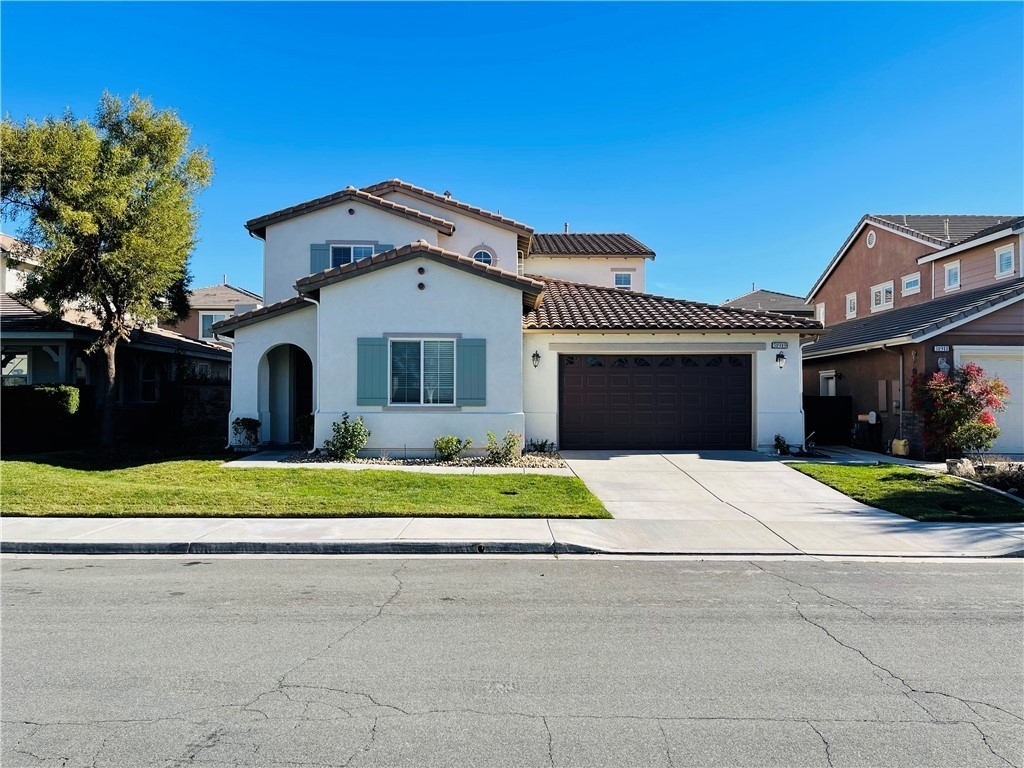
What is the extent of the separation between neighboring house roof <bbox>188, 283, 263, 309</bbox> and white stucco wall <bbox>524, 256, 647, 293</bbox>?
668 inches

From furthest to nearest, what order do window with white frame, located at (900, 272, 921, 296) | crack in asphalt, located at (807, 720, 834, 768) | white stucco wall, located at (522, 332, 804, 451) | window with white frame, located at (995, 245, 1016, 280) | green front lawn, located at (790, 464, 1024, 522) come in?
window with white frame, located at (900, 272, 921, 296), window with white frame, located at (995, 245, 1016, 280), white stucco wall, located at (522, 332, 804, 451), green front lawn, located at (790, 464, 1024, 522), crack in asphalt, located at (807, 720, 834, 768)

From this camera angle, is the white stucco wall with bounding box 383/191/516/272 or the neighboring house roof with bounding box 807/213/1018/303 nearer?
the white stucco wall with bounding box 383/191/516/272

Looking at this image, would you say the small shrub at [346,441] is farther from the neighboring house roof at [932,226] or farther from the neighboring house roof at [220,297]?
the neighboring house roof at [220,297]

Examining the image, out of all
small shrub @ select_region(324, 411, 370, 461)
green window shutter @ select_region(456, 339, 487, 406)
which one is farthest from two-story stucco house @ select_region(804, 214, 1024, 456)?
small shrub @ select_region(324, 411, 370, 461)

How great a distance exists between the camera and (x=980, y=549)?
8.55 meters

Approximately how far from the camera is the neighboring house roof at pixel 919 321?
1662 centimetres

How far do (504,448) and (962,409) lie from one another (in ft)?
35.6

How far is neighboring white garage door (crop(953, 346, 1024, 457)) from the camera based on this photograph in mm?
16750

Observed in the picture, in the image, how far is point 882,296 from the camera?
2655cm

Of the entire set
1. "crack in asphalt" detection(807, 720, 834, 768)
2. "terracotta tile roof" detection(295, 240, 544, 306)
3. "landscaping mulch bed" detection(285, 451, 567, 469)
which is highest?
"terracotta tile roof" detection(295, 240, 544, 306)

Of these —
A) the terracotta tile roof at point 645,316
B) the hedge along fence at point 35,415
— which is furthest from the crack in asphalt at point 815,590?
the hedge along fence at point 35,415

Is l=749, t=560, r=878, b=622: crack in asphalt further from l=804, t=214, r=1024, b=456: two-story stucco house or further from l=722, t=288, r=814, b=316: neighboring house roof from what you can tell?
l=722, t=288, r=814, b=316: neighboring house roof

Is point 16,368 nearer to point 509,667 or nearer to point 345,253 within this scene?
point 345,253

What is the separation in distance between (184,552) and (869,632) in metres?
7.75
